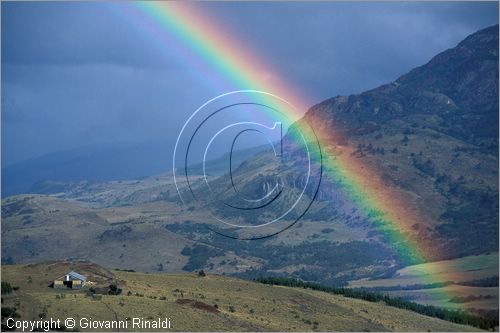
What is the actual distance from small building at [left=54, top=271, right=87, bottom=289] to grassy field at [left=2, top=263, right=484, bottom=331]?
255 cm

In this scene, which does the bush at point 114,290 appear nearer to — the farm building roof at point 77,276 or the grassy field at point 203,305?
the grassy field at point 203,305

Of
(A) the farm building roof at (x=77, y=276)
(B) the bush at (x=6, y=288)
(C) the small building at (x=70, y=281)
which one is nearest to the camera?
(B) the bush at (x=6, y=288)

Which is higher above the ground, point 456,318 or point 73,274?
point 73,274

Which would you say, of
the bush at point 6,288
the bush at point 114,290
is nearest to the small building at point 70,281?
the bush at point 114,290

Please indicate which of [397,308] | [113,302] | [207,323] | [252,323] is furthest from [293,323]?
[397,308]

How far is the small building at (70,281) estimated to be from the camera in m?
142

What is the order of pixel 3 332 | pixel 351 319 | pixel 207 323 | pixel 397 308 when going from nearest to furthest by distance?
pixel 3 332 → pixel 207 323 → pixel 351 319 → pixel 397 308

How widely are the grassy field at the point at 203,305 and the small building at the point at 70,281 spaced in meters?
2.55

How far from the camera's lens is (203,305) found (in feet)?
457

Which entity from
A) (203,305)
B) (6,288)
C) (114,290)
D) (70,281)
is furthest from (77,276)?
(203,305)

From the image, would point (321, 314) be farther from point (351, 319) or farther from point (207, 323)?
point (207, 323)

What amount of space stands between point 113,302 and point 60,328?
19.8m

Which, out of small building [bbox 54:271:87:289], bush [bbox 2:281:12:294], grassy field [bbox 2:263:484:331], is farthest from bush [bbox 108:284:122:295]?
bush [bbox 2:281:12:294]

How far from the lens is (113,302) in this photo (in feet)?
431
